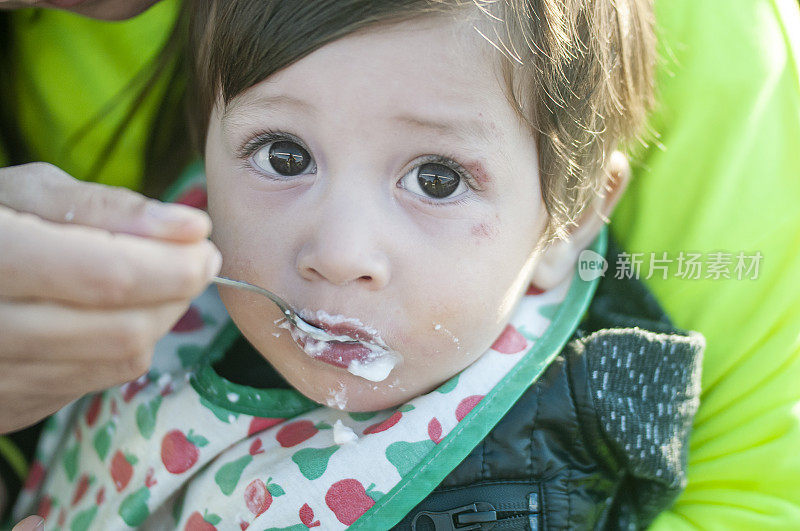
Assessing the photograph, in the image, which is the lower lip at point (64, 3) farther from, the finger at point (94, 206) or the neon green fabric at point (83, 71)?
the finger at point (94, 206)

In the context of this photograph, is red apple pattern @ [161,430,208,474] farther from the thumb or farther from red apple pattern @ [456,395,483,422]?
red apple pattern @ [456,395,483,422]

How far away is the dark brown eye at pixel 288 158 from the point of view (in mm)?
946

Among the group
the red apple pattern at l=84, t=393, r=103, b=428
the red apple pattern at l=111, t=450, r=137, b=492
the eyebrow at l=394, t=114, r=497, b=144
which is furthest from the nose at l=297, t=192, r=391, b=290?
the red apple pattern at l=84, t=393, r=103, b=428

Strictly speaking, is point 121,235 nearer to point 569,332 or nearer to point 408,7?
point 408,7

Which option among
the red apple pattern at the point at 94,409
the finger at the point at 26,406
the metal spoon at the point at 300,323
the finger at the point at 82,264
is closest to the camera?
the finger at the point at 82,264

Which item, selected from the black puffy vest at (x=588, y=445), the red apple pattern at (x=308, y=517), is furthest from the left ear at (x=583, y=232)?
the red apple pattern at (x=308, y=517)

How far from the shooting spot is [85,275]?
25.8 inches

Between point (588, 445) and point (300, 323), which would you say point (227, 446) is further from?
point (588, 445)

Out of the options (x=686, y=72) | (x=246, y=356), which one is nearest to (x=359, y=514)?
(x=246, y=356)

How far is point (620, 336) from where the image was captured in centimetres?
111

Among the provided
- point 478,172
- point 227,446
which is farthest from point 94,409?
point 478,172

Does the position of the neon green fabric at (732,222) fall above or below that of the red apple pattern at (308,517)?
above

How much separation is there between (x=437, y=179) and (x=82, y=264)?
1.49 feet

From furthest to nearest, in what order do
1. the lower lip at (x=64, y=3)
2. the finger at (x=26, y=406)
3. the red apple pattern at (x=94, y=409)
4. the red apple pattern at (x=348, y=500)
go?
the red apple pattern at (x=94, y=409), the lower lip at (x=64, y=3), the red apple pattern at (x=348, y=500), the finger at (x=26, y=406)
